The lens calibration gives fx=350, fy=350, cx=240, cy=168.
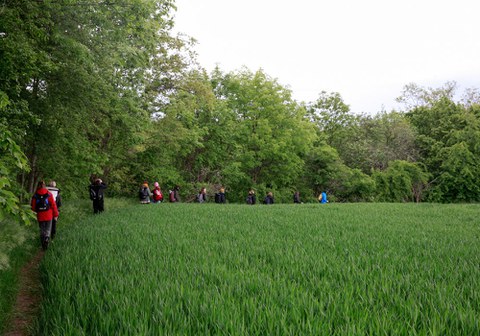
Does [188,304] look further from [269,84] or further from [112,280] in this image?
[269,84]

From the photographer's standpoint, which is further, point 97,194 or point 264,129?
point 264,129

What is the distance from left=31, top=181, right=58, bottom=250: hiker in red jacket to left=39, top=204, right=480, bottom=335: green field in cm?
154

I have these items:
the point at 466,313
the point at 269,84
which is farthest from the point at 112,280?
the point at 269,84

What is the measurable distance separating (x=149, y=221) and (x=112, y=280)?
6.97 metres

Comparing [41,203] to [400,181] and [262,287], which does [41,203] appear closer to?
[262,287]

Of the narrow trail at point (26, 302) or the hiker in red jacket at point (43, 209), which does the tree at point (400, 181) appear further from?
the narrow trail at point (26, 302)

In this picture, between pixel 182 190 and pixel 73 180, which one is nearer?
pixel 73 180

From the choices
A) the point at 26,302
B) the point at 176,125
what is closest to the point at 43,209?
the point at 26,302

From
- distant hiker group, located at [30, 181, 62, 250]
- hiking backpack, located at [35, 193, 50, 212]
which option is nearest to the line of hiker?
distant hiker group, located at [30, 181, 62, 250]

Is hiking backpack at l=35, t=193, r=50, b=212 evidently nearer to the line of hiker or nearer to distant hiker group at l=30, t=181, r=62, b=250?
distant hiker group at l=30, t=181, r=62, b=250

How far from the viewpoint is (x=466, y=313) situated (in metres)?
3.28

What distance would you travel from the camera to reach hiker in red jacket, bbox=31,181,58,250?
27.7 feet

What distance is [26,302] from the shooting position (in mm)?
5312

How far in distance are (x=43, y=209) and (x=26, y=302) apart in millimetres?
3634
